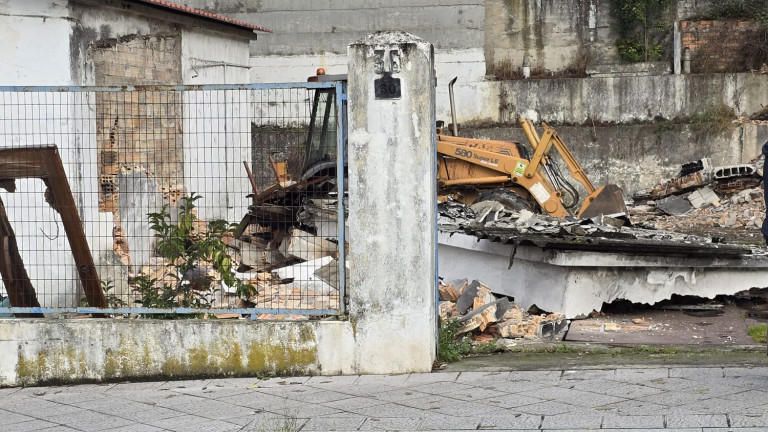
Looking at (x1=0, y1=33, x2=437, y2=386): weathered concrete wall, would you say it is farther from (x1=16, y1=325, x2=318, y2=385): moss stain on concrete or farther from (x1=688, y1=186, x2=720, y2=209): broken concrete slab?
(x1=688, y1=186, x2=720, y2=209): broken concrete slab

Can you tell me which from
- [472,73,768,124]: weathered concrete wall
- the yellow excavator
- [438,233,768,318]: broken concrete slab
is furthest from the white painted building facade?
[472,73,768,124]: weathered concrete wall

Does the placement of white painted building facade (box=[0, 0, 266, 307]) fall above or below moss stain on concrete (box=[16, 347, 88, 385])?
above

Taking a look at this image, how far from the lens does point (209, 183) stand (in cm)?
844

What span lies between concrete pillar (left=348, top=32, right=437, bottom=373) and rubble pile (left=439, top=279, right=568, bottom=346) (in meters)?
1.47

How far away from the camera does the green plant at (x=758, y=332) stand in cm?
851

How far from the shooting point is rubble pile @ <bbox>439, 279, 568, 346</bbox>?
8602 millimetres

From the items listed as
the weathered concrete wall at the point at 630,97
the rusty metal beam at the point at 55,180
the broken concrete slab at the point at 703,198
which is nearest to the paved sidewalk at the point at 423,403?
the rusty metal beam at the point at 55,180

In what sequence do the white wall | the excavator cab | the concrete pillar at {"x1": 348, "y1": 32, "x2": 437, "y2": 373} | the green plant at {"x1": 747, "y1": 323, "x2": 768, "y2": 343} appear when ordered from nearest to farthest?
the concrete pillar at {"x1": 348, "y1": 32, "x2": 437, "y2": 373}, the excavator cab, the green plant at {"x1": 747, "y1": 323, "x2": 768, "y2": 343}, the white wall

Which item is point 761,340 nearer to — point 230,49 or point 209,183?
point 209,183

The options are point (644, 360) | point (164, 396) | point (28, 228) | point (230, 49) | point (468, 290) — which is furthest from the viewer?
point (230, 49)

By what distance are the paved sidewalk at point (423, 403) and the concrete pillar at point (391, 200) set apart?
349 mm

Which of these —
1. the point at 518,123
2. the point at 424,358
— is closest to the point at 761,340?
the point at 424,358

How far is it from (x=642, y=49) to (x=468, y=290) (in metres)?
14.3

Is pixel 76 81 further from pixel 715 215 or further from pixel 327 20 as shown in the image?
pixel 715 215
